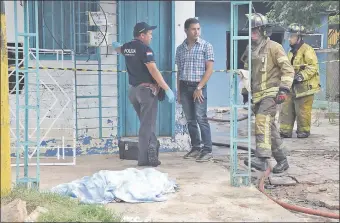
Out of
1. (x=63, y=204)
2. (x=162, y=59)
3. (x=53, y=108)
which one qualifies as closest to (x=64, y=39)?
(x=53, y=108)

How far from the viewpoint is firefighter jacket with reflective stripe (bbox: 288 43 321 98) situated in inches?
344

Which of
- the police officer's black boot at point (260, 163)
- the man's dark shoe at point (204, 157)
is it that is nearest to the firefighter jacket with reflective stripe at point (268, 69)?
the police officer's black boot at point (260, 163)

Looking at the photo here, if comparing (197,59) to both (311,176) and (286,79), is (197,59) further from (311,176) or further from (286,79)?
(311,176)

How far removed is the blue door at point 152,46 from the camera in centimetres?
709

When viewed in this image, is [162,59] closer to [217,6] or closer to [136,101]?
[136,101]

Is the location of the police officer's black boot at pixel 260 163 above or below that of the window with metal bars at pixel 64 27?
below

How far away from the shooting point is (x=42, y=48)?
22.6 feet

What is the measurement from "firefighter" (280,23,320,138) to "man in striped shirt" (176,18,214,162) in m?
2.83

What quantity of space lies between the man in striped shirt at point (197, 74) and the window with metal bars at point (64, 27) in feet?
4.63

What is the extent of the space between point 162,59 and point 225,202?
128 inches

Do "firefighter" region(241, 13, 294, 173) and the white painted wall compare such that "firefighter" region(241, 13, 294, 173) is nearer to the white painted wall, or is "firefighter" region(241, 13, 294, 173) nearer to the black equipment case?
the black equipment case

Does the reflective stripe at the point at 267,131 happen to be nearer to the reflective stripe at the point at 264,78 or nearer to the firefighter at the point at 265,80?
the firefighter at the point at 265,80

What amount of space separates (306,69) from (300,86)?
349 mm

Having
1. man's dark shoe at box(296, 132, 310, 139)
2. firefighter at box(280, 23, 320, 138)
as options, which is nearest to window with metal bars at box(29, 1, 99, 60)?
firefighter at box(280, 23, 320, 138)
